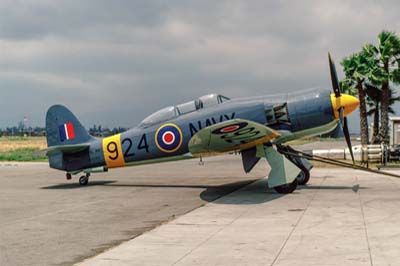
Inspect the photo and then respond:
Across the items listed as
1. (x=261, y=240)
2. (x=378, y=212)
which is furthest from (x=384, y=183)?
(x=261, y=240)

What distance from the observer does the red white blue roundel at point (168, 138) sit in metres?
14.3

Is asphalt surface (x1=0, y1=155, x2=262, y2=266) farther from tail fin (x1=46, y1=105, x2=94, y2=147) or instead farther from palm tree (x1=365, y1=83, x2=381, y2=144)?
palm tree (x1=365, y1=83, x2=381, y2=144)

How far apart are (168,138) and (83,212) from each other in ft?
14.5

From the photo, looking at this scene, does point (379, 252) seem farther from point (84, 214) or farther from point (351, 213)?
point (84, 214)

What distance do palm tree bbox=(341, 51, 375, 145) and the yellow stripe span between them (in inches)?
725

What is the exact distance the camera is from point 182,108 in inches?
574

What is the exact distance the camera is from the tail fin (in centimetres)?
1677

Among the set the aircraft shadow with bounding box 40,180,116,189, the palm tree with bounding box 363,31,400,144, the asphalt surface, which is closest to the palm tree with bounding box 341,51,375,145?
the palm tree with bounding box 363,31,400,144

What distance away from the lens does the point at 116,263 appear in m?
5.98

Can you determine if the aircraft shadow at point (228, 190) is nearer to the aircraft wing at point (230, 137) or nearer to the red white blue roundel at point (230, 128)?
the aircraft wing at point (230, 137)

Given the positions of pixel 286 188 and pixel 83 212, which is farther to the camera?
pixel 286 188

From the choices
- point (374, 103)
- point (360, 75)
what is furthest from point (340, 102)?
point (374, 103)

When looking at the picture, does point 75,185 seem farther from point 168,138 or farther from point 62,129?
point 168,138

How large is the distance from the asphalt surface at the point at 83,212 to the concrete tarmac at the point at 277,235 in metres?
0.56
